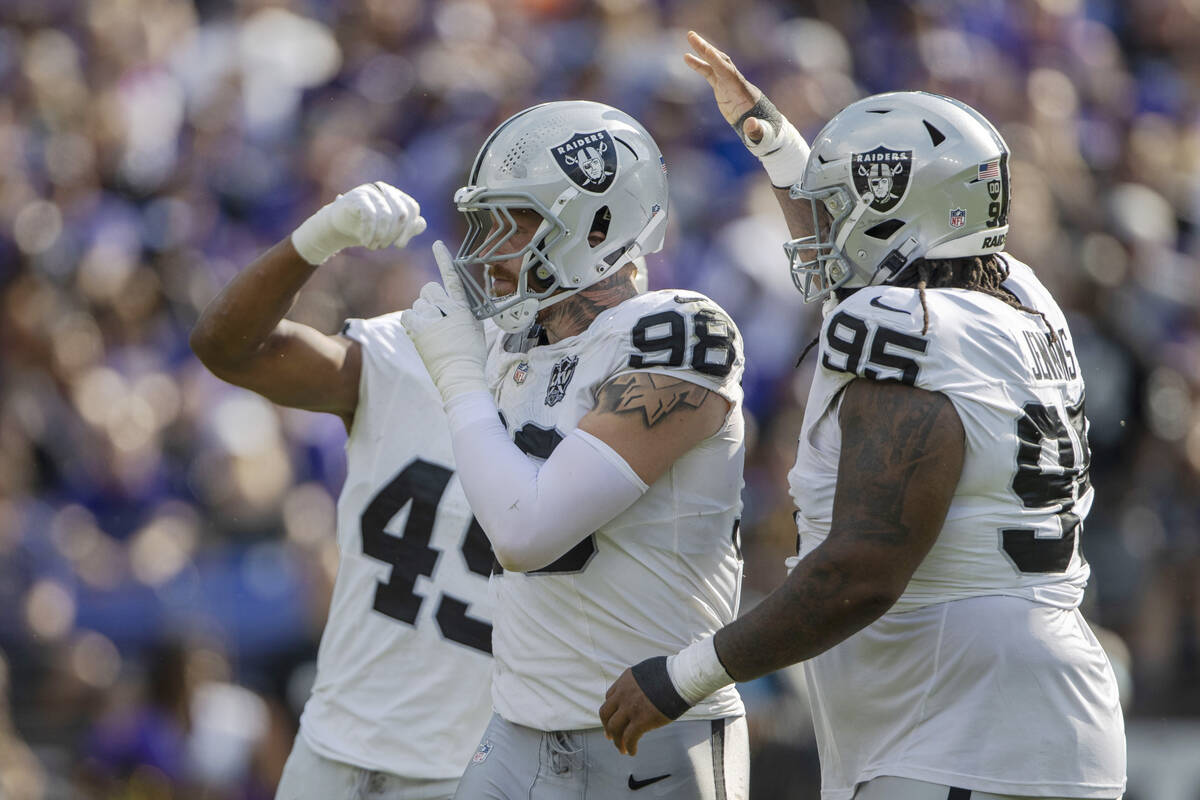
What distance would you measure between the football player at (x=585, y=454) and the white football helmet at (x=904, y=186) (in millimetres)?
347

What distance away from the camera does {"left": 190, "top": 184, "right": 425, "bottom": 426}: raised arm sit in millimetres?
3436

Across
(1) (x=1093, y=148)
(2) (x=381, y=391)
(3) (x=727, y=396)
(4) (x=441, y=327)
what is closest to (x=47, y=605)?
(2) (x=381, y=391)

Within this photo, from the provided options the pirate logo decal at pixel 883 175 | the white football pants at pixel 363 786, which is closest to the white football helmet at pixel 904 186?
the pirate logo decal at pixel 883 175

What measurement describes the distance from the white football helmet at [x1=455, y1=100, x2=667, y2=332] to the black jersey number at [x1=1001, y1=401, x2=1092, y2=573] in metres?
0.99

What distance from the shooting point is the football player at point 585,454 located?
2.95 meters

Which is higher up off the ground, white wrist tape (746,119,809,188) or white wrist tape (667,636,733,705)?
white wrist tape (746,119,809,188)

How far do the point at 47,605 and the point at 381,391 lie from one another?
3.10m

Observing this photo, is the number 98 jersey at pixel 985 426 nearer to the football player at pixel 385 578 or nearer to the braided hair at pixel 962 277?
the braided hair at pixel 962 277

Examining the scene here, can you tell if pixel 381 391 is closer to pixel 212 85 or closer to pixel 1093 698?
pixel 1093 698

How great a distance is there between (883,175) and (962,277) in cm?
27

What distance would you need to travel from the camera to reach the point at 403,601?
3.90 meters

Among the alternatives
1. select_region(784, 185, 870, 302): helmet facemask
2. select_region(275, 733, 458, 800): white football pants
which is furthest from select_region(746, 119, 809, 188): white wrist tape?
select_region(275, 733, 458, 800): white football pants

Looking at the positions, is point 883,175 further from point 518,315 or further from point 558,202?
point 518,315

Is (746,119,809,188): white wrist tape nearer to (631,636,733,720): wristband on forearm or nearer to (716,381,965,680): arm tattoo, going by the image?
(716,381,965,680): arm tattoo
